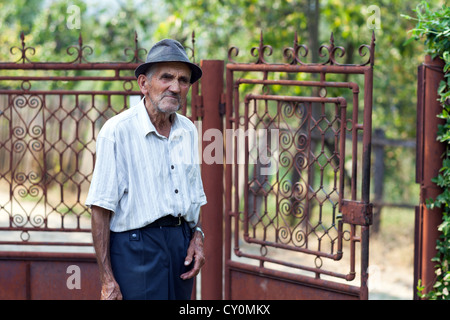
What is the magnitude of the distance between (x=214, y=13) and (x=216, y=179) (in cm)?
395

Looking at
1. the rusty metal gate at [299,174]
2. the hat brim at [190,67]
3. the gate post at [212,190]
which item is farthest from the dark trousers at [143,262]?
Answer: the gate post at [212,190]

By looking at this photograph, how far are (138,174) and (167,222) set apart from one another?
0.28m

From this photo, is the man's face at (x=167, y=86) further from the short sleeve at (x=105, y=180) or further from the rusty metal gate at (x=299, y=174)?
the rusty metal gate at (x=299, y=174)

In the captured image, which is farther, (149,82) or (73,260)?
(73,260)

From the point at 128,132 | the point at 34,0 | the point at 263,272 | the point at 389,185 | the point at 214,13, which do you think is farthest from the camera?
the point at 34,0

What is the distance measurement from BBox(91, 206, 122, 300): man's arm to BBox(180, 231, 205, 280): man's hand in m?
0.38

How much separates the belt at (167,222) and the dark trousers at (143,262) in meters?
0.02

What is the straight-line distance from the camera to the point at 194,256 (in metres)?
3.33

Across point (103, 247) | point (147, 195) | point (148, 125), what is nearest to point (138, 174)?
point (147, 195)

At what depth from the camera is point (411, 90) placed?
959 cm

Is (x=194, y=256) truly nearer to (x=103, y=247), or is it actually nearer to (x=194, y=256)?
(x=194, y=256)

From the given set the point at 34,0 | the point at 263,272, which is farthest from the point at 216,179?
the point at 34,0

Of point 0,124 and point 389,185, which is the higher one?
point 0,124
